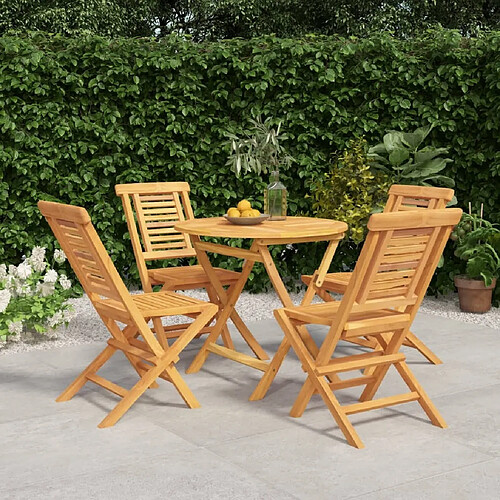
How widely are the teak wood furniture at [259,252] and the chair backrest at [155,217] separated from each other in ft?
1.75

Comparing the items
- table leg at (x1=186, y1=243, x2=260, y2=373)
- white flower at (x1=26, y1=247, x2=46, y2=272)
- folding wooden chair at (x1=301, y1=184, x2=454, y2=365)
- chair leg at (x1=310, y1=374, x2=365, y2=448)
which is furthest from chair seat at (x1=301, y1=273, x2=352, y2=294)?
white flower at (x1=26, y1=247, x2=46, y2=272)

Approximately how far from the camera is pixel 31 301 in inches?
222

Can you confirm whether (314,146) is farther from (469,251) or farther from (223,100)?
(469,251)

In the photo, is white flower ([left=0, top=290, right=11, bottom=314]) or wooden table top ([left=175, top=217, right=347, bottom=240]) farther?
white flower ([left=0, top=290, right=11, bottom=314])

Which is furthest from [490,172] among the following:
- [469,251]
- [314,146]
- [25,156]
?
[25,156]

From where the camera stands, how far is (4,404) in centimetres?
433

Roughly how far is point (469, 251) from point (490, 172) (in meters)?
0.84

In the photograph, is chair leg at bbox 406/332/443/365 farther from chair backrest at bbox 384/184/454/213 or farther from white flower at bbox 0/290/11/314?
white flower at bbox 0/290/11/314

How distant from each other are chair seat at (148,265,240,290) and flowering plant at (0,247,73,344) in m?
0.76

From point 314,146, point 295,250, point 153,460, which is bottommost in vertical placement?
point 295,250

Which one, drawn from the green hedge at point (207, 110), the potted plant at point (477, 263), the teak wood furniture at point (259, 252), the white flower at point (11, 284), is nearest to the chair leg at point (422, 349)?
the teak wood furniture at point (259, 252)

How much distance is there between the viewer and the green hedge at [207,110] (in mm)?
6758

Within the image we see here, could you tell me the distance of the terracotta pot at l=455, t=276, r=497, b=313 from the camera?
6.59 m

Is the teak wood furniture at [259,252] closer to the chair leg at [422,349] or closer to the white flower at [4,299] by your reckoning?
the chair leg at [422,349]
